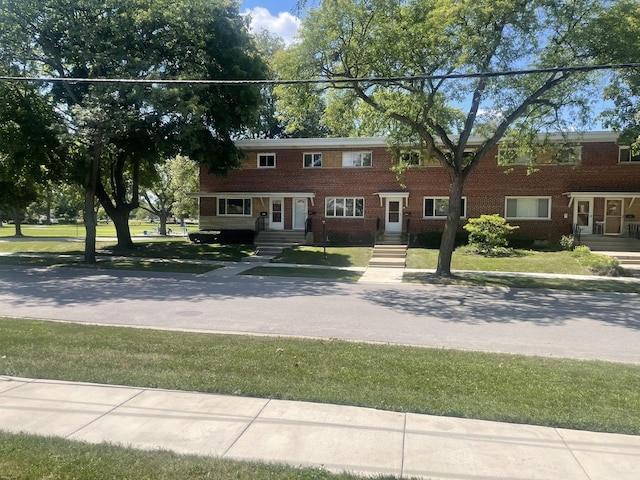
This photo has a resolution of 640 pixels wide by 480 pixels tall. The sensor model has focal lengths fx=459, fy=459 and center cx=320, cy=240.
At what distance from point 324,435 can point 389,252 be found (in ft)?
65.0

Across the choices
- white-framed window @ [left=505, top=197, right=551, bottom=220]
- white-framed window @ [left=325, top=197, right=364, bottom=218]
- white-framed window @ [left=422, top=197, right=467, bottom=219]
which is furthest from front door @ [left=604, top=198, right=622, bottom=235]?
white-framed window @ [left=325, top=197, right=364, bottom=218]

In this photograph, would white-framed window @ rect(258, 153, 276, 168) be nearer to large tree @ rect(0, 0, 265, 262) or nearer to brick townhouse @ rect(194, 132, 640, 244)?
brick townhouse @ rect(194, 132, 640, 244)

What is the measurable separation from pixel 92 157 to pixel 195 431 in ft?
63.9

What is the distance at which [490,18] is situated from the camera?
14.7 m

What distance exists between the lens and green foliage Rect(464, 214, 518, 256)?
2362 cm

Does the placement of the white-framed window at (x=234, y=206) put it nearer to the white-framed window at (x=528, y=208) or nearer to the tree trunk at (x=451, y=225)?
the tree trunk at (x=451, y=225)

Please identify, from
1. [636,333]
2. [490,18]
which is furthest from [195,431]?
[490,18]

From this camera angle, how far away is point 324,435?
4.18 m

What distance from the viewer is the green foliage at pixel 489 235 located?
77.5 ft

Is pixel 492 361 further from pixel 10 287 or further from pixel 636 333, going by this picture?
pixel 10 287

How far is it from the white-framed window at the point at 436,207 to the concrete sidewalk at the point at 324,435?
2379 centimetres

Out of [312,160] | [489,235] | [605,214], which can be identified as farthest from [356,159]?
[605,214]

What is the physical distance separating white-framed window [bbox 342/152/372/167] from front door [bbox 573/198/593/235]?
1224 centimetres

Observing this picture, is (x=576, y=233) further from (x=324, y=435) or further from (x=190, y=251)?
(x=324, y=435)
